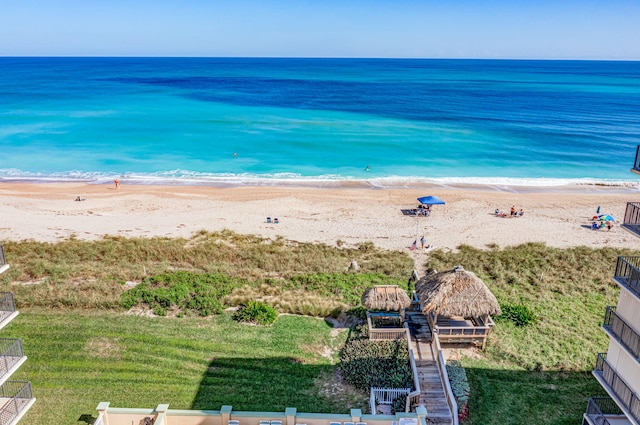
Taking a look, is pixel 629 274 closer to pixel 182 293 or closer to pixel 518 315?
pixel 518 315

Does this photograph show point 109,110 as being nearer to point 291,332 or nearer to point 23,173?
point 23,173

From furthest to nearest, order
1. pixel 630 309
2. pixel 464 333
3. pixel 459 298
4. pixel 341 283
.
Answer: pixel 341 283, pixel 459 298, pixel 464 333, pixel 630 309

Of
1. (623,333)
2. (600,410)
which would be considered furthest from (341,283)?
(623,333)

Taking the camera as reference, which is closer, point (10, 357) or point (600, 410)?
point (10, 357)

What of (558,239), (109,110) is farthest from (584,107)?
(109,110)

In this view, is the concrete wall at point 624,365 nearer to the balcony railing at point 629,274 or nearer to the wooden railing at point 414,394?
the balcony railing at point 629,274

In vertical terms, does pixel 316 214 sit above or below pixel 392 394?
above

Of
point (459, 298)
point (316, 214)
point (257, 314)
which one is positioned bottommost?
point (257, 314)
